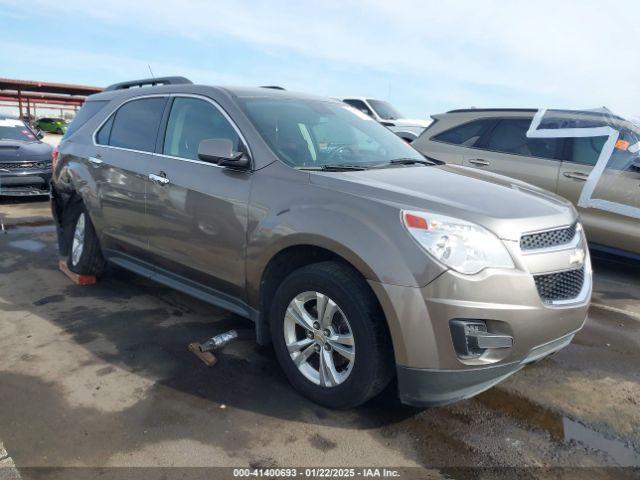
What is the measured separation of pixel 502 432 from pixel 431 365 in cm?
70

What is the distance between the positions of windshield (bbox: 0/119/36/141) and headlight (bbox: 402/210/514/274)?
1001cm

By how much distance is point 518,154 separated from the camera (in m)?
6.42

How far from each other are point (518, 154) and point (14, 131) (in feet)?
30.6

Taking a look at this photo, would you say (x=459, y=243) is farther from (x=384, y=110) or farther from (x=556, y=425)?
(x=384, y=110)

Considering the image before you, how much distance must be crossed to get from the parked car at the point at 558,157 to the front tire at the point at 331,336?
4.19 metres

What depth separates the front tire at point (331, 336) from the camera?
2682 mm

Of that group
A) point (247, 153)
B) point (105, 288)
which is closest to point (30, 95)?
point (105, 288)

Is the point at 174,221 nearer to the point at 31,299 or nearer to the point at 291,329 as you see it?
the point at 291,329

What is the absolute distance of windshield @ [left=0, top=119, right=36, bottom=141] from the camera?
1019 cm

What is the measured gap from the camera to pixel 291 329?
3111 millimetres

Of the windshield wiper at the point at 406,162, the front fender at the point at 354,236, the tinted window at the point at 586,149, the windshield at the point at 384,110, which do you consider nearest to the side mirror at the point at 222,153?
the front fender at the point at 354,236

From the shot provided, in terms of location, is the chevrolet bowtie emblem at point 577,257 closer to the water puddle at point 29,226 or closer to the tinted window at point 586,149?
the tinted window at point 586,149

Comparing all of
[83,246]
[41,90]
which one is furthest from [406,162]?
[41,90]

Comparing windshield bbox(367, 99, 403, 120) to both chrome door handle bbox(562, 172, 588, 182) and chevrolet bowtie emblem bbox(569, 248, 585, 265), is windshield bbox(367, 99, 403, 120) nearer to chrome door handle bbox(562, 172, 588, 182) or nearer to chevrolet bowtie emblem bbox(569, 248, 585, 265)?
chrome door handle bbox(562, 172, 588, 182)
